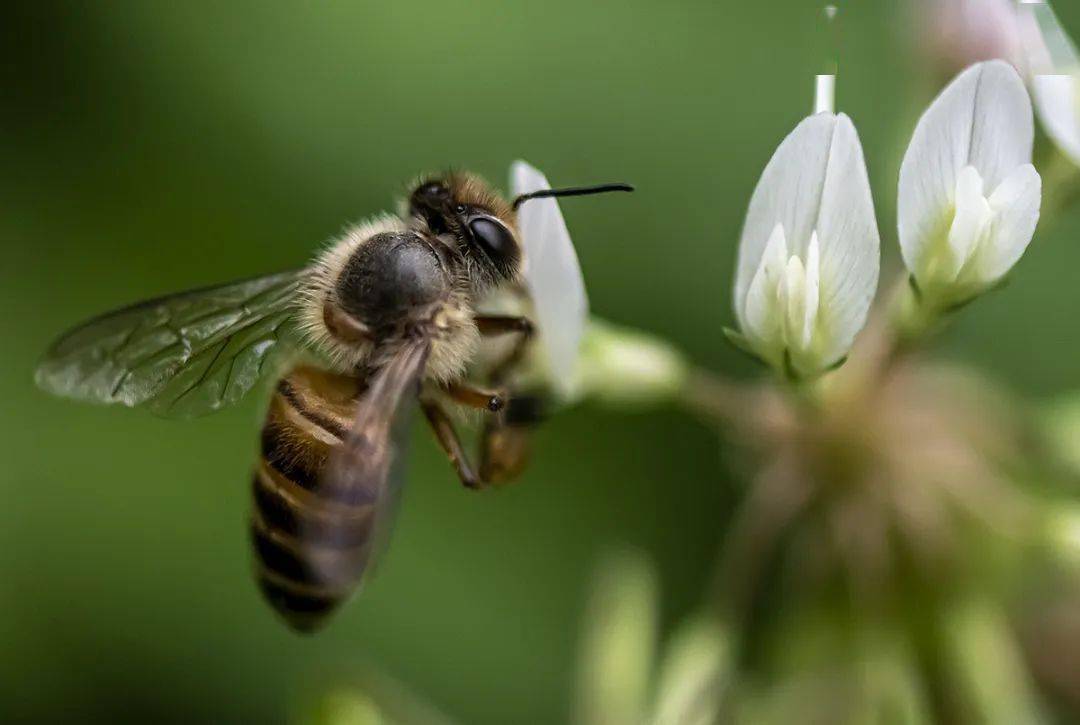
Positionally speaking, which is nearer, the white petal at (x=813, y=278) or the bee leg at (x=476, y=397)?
the white petal at (x=813, y=278)

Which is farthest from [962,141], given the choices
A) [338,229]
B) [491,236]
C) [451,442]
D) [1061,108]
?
[338,229]

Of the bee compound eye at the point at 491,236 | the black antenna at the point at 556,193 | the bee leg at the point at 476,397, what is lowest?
the bee leg at the point at 476,397

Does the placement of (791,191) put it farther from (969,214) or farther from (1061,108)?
(1061,108)

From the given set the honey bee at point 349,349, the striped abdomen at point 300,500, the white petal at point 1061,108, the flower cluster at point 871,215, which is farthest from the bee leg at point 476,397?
the white petal at point 1061,108

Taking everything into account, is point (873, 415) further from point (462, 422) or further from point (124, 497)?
point (124, 497)

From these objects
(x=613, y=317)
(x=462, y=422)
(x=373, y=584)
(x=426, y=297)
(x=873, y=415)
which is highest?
(x=426, y=297)

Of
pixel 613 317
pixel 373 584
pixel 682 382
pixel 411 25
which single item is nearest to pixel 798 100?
pixel 613 317

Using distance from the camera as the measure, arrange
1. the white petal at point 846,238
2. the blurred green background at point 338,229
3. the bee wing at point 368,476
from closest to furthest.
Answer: the bee wing at point 368,476
the white petal at point 846,238
the blurred green background at point 338,229

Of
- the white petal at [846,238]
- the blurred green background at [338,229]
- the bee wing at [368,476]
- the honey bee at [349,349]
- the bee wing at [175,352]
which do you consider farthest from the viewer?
the blurred green background at [338,229]

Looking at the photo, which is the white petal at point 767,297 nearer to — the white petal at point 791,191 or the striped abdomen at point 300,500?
the white petal at point 791,191
